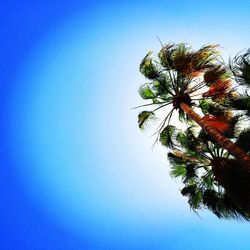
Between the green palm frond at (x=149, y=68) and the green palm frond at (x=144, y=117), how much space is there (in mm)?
1602

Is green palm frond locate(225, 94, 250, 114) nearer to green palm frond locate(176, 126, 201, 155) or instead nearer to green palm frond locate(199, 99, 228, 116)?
green palm frond locate(199, 99, 228, 116)

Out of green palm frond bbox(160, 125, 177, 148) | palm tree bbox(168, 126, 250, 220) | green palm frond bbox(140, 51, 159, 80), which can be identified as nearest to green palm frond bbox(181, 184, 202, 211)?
palm tree bbox(168, 126, 250, 220)

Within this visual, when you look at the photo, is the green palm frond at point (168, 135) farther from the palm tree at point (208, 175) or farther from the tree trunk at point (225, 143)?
the tree trunk at point (225, 143)

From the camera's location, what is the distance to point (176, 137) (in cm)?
1219

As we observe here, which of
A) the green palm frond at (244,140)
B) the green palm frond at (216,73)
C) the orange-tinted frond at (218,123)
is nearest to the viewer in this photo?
the orange-tinted frond at (218,123)

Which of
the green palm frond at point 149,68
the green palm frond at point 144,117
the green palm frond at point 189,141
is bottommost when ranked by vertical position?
the green palm frond at point 189,141

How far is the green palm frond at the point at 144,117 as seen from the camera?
42.8ft

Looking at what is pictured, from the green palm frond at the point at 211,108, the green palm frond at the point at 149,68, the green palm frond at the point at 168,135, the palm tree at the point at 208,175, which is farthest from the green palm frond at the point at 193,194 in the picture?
the green palm frond at the point at 149,68

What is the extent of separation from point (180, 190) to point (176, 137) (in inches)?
82.0

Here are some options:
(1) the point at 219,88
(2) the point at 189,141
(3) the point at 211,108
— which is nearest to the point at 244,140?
(1) the point at 219,88

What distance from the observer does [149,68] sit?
1211 cm

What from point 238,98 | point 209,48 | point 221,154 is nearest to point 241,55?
point 238,98

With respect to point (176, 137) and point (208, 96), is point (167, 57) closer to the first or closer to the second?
point (208, 96)

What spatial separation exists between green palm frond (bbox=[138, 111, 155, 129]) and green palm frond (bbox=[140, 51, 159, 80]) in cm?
160
